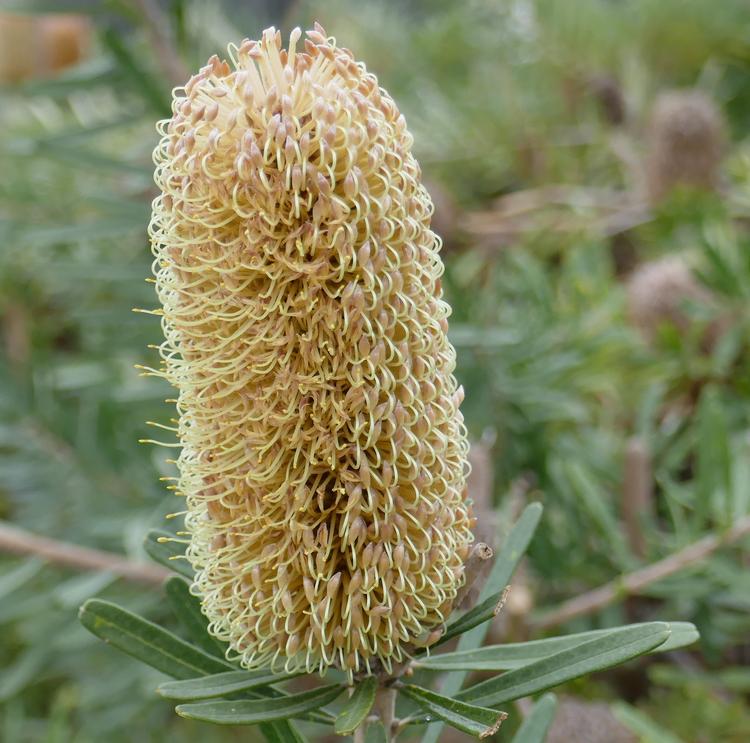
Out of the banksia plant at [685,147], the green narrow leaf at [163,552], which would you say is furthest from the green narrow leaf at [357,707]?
the banksia plant at [685,147]

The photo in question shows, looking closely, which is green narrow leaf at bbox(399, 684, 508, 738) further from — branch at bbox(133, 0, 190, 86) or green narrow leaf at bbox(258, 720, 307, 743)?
branch at bbox(133, 0, 190, 86)

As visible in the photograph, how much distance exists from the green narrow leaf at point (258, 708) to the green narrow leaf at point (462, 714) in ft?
0.13

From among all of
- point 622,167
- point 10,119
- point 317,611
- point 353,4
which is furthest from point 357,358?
point 353,4

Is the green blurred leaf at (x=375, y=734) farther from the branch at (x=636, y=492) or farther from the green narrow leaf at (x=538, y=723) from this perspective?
the branch at (x=636, y=492)

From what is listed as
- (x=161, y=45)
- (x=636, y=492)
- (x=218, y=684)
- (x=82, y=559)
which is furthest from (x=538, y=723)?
(x=161, y=45)

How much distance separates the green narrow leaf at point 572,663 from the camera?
36cm

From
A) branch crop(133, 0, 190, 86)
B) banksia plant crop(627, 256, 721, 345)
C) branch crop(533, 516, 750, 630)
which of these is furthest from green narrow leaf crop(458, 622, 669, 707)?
branch crop(133, 0, 190, 86)

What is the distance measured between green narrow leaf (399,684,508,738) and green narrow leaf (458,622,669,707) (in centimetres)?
2

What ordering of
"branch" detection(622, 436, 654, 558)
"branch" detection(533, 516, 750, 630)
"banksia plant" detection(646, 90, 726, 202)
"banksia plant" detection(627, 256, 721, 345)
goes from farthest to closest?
"banksia plant" detection(646, 90, 726, 202) < "banksia plant" detection(627, 256, 721, 345) < "branch" detection(622, 436, 654, 558) < "branch" detection(533, 516, 750, 630)

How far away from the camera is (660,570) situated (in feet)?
2.04

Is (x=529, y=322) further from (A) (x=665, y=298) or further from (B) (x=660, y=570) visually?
(B) (x=660, y=570)

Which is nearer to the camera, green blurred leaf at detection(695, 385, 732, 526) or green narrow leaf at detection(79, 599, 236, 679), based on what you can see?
green narrow leaf at detection(79, 599, 236, 679)

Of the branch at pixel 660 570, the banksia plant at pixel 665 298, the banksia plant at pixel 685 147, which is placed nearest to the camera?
the branch at pixel 660 570

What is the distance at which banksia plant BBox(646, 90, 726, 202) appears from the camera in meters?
1.14
